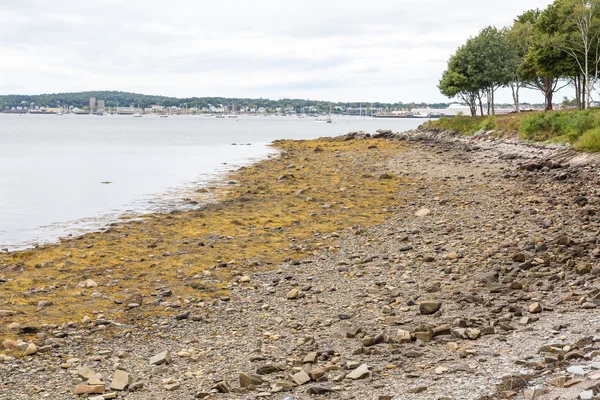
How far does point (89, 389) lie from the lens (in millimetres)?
7871

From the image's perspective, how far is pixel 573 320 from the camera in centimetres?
863

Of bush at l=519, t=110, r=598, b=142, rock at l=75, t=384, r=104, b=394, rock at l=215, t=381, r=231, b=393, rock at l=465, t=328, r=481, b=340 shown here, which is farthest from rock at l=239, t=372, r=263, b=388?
bush at l=519, t=110, r=598, b=142

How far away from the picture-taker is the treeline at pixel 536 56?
2293 inches

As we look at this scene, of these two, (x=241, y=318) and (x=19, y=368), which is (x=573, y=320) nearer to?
(x=241, y=318)

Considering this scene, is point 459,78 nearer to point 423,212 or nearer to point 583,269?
point 423,212

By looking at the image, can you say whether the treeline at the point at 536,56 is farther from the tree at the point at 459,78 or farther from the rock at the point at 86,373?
the rock at the point at 86,373

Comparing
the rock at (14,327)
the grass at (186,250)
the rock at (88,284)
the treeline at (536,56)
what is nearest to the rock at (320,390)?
the grass at (186,250)

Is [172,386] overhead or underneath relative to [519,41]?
underneath

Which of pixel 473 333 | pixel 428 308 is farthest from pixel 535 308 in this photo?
pixel 428 308

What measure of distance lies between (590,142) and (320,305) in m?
23.9

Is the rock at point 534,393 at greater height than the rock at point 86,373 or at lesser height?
greater

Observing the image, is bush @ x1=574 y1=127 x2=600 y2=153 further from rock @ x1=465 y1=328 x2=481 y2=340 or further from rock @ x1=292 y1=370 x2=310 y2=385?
rock @ x1=292 y1=370 x2=310 y2=385

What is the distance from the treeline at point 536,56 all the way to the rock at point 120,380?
54.5 metres

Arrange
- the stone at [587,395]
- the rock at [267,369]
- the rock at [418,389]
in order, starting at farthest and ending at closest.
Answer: the rock at [267,369] → the rock at [418,389] → the stone at [587,395]
